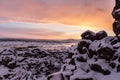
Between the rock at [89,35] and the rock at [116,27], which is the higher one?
the rock at [116,27]

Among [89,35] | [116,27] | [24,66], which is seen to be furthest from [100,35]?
[24,66]

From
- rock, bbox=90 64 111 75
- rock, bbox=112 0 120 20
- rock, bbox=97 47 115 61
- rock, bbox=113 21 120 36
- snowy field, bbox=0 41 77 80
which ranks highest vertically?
rock, bbox=112 0 120 20

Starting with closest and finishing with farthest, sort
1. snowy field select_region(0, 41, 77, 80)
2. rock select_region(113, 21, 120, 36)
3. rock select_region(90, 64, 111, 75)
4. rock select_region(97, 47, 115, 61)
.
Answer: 1. rock select_region(90, 64, 111, 75)
2. rock select_region(97, 47, 115, 61)
3. rock select_region(113, 21, 120, 36)
4. snowy field select_region(0, 41, 77, 80)

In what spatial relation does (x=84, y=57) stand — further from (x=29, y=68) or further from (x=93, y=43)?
(x=29, y=68)

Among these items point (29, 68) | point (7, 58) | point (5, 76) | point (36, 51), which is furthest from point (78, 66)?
point (36, 51)

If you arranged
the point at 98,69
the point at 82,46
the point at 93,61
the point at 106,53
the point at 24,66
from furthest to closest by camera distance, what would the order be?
1. the point at 24,66
2. the point at 82,46
3. the point at 93,61
4. the point at 106,53
5. the point at 98,69

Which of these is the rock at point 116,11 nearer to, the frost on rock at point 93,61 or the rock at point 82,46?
the frost on rock at point 93,61

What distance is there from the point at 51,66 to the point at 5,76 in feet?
26.7

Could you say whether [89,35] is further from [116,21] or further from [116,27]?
[116,21]

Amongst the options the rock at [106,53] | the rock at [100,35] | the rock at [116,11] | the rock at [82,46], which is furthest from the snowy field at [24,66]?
the rock at [106,53]

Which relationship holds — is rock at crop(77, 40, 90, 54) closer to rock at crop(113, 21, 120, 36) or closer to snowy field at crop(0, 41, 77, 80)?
rock at crop(113, 21, 120, 36)

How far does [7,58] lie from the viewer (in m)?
46.4

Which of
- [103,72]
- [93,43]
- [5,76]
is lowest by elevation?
[5,76]

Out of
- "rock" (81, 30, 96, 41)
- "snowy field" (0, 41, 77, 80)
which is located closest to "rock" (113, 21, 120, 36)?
"rock" (81, 30, 96, 41)
